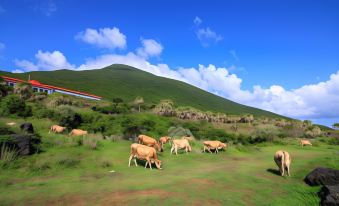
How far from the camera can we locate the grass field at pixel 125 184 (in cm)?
1017

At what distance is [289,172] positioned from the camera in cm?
1659

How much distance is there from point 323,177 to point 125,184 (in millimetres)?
9431

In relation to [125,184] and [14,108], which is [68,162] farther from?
[14,108]

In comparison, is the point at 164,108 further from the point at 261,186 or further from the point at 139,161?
the point at 261,186

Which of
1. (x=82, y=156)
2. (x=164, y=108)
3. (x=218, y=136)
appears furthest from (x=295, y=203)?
(x=164, y=108)

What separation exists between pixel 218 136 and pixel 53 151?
26963 mm

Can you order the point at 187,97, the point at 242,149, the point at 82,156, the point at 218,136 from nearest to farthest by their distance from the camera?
the point at 82,156, the point at 242,149, the point at 218,136, the point at 187,97

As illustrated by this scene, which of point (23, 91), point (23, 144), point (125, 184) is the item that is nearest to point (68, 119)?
point (23, 144)

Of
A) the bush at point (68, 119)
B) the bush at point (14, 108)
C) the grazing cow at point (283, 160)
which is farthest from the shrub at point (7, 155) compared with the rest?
the bush at point (14, 108)

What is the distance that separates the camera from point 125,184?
39.9 feet

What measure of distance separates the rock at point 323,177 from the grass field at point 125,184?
1.62 ft

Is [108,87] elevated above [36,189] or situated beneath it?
elevated above

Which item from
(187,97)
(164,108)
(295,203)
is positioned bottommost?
(295,203)

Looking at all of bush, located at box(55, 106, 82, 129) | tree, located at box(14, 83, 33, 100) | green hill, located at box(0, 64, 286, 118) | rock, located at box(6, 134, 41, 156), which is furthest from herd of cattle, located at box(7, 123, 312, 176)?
green hill, located at box(0, 64, 286, 118)
